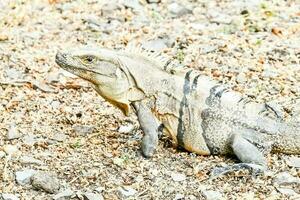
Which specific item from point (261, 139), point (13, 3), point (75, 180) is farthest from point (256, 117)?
point (13, 3)

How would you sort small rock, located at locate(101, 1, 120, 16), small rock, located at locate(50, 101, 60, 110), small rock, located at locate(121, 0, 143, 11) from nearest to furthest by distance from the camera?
small rock, located at locate(50, 101, 60, 110) → small rock, located at locate(101, 1, 120, 16) → small rock, located at locate(121, 0, 143, 11)

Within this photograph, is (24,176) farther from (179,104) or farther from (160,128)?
(179,104)

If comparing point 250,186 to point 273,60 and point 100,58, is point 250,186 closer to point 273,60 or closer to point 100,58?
point 100,58

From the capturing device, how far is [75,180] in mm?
6152

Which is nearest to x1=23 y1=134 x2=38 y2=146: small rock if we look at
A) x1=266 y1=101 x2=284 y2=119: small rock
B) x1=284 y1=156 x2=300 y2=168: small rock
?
x1=266 y1=101 x2=284 y2=119: small rock

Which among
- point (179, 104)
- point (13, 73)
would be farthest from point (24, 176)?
point (13, 73)

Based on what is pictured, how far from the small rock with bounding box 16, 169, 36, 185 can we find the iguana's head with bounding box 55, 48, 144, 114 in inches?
36.0

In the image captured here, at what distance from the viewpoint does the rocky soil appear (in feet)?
20.0

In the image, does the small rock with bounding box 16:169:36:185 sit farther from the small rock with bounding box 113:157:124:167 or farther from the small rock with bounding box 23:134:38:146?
the small rock with bounding box 113:157:124:167

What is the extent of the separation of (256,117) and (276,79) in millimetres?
1477

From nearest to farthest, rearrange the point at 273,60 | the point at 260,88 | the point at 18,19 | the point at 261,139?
the point at 261,139 < the point at 260,88 < the point at 273,60 < the point at 18,19

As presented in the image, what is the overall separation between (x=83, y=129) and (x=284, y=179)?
6.34 ft

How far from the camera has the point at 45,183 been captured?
5.97 metres

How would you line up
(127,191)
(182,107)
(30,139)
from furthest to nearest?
(30,139) → (182,107) → (127,191)
